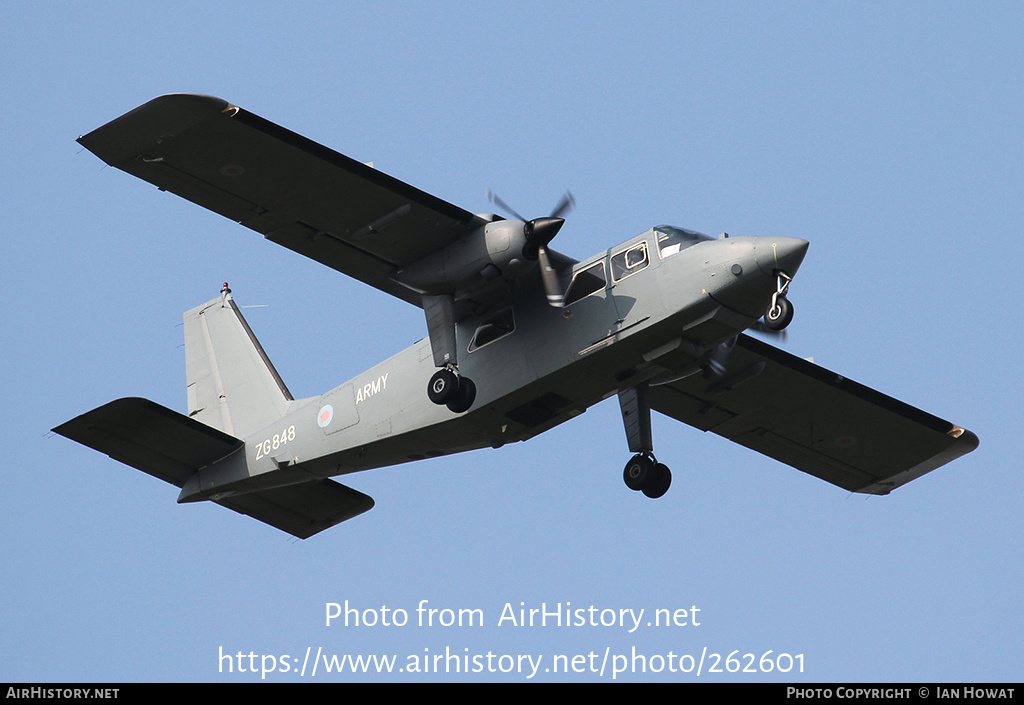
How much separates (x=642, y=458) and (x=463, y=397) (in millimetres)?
3235

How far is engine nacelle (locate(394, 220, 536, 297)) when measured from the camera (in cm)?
2477

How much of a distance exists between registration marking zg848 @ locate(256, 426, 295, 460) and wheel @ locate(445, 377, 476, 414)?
442 centimetres

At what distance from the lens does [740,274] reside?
948 inches

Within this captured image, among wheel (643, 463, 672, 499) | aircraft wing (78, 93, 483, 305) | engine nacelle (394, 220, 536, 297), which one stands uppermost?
aircraft wing (78, 93, 483, 305)

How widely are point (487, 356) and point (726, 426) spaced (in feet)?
21.0

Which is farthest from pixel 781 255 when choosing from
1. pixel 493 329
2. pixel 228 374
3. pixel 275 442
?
pixel 228 374

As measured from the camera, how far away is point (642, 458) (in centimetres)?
2620

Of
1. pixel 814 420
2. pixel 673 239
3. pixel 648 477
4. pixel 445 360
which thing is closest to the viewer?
pixel 673 239

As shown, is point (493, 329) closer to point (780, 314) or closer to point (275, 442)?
point (780, 314)

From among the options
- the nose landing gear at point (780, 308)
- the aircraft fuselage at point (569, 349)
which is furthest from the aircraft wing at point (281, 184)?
the nose landing gear at point (780, 308)

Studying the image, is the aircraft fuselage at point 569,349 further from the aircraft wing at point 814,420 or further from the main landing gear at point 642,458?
the aircraft wing at point 814,420

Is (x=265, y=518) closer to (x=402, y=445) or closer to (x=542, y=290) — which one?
(x=402, y=445)

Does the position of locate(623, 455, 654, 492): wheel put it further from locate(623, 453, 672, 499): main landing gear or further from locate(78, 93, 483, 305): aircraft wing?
locate(78, 93, 483, 305): aircraft wing

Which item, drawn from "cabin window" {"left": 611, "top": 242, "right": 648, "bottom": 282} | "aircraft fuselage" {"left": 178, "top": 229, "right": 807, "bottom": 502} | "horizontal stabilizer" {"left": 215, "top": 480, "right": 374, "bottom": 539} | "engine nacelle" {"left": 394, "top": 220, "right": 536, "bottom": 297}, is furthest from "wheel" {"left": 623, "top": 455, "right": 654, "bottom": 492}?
"horizontal stabilizer" {"left": 215, "top": 480, "right": 374, "bottom": 539}
